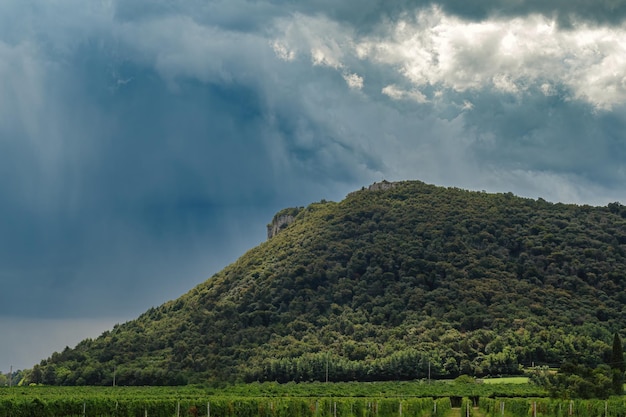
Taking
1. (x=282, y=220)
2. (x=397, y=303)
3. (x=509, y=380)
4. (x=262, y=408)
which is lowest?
(x=262, y=408)

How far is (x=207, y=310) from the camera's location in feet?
427

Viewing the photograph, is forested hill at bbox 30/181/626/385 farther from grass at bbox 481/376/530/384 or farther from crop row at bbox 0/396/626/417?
crop row at bbox 0/396/626/417

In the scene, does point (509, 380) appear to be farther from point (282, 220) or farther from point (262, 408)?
point (282, 220)

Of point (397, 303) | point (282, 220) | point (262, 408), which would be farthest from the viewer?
point (282, 220)

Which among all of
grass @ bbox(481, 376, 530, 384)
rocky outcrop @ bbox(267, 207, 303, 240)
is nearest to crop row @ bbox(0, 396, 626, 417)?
grass @ bbox(481, 376, 530, 384)

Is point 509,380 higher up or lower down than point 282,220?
lower down

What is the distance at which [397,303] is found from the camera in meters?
121

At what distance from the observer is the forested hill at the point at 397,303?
4060 inches

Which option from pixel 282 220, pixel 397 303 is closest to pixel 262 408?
pixel 397 303

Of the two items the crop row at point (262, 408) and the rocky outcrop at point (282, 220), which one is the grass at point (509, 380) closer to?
the crop row at point (262, 408)

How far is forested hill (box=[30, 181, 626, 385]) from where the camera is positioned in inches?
4060

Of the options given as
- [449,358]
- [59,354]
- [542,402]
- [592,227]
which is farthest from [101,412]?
[592,227]

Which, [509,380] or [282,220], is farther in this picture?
[282,220]

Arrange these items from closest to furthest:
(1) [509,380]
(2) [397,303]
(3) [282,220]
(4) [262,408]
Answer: (4) [262,408] < (1) [509,380] < (2) [397,303] < (3) [282,220]
